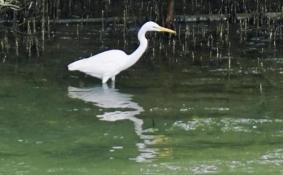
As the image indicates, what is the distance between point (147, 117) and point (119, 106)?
0.85 m

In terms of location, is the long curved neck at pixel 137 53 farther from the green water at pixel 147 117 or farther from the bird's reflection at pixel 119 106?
the bird's reflection at pixel 119 106

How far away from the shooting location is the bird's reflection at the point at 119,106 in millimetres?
9102

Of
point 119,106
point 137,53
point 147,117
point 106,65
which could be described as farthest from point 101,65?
point 147,117

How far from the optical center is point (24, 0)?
1762 cm

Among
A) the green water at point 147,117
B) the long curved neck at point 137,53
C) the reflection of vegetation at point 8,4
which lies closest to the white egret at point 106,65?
the long curved neck at point 137,53

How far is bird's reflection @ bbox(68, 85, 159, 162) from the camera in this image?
9.10 meters

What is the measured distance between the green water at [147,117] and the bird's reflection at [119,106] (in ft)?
0.05

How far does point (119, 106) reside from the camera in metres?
11.5

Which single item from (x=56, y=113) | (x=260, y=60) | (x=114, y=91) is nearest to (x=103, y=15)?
(x=260, y=60)

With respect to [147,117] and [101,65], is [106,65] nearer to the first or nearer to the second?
[101,65]

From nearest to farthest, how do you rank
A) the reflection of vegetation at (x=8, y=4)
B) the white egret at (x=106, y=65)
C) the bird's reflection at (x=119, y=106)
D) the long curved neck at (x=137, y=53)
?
1. the bird's reflection at (x=119, y=106)
2. the white egret at (x=106, y=65)
3. the long curved neck at (x=137, y=53)
4. the reflection of vegetation at (x=8, y=4)

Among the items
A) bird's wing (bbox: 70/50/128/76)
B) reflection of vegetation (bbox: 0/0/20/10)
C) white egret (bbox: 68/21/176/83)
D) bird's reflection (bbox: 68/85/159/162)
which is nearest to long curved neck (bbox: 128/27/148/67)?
white egret (bbox: 68/21/176/83)

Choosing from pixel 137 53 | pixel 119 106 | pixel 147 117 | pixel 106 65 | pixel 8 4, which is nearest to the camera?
pixel 147 117

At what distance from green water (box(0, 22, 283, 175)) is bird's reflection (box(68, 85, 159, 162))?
0.05 feet
